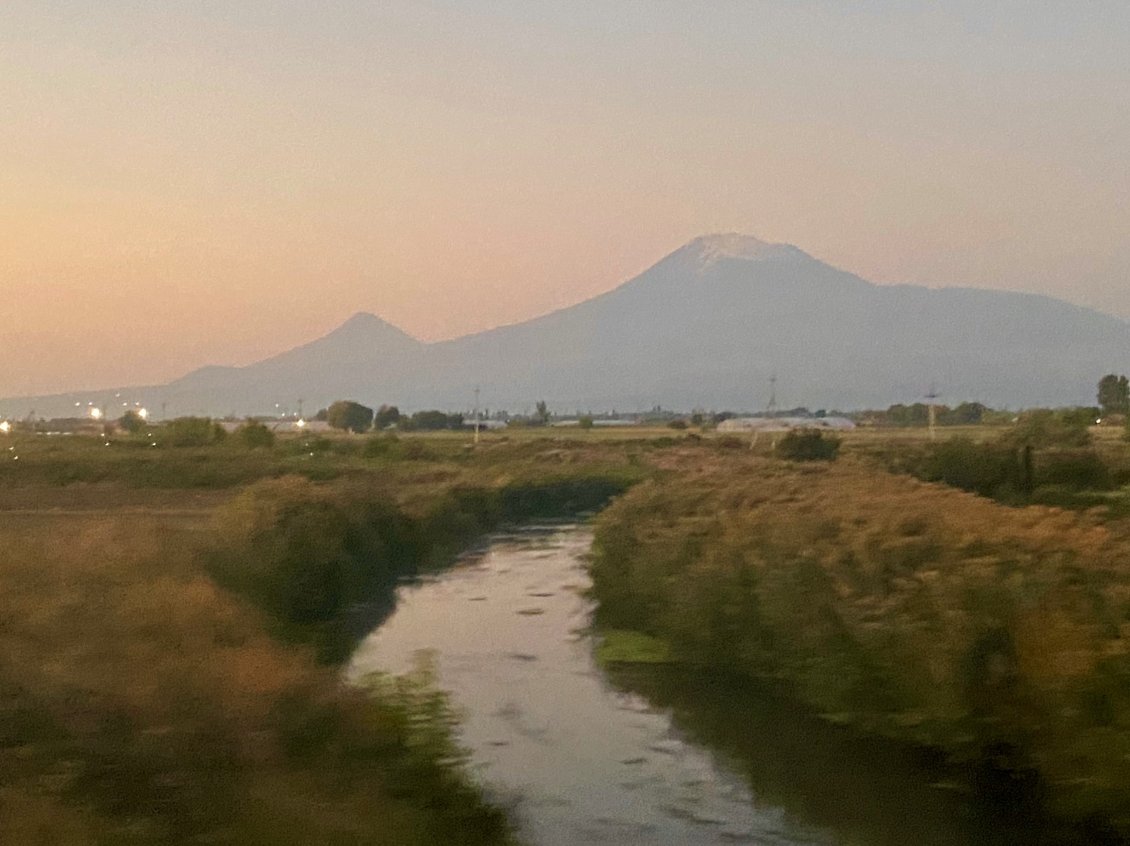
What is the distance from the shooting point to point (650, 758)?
54.8 ft

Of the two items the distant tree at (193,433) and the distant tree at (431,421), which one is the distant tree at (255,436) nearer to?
the distant tree at (193,433)

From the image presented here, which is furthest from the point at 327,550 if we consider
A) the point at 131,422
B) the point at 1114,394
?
the point at 131,422

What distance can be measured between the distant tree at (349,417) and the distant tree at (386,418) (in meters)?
4.33

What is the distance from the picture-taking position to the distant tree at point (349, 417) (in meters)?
131

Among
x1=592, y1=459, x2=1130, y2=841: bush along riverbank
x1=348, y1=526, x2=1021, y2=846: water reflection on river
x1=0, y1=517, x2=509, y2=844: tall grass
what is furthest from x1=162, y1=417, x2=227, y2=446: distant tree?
x1=0, y1=517, x2=509, y2=844: tall grass

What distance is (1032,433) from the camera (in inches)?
2109

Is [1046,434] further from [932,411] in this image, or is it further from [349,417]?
[349,417]

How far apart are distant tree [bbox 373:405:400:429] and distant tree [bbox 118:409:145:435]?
72.1ft

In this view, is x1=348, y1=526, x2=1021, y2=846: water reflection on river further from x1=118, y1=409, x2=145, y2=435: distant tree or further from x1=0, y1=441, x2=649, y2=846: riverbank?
x1=118, y1=409, x2=145, y2=435: distant tree

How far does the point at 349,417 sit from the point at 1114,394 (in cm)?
6546

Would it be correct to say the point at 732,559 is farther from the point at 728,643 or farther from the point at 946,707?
the point at 946,707

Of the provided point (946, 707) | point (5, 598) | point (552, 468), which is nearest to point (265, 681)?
point (5, 598)

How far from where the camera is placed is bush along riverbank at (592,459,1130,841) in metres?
13.0

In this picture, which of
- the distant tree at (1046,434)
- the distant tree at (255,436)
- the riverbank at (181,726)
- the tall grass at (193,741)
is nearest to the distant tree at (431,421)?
the distant tree at (255,436)
